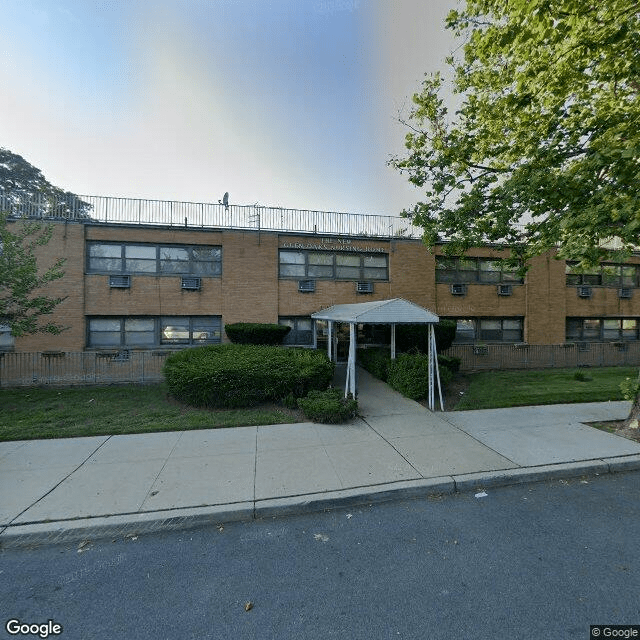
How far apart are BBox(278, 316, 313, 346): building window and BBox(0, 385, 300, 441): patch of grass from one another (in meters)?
5.56

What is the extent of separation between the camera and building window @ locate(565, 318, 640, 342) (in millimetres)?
16125

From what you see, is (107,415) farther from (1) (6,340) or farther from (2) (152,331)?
(1) (6,340)

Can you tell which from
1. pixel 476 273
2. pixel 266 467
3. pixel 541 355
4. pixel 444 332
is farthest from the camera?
pixel 476 273

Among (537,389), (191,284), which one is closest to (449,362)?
(537,389)

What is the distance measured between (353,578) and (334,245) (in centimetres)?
1250

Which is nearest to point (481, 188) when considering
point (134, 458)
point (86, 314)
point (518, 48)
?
point (518, 48)

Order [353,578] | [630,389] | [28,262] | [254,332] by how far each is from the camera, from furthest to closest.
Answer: [254,332] < [28,262] < [630,389] < [353,578]

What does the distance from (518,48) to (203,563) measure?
413 inches

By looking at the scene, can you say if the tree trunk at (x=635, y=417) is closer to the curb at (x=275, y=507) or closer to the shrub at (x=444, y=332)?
the curb at (x=275, y=507)

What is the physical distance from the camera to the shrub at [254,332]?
41.0ft

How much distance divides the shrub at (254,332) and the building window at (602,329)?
47.0 ft

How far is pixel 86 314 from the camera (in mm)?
12070

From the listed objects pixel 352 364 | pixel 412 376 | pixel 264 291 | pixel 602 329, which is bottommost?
pixel 412 376

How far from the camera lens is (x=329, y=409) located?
6.77 metres
